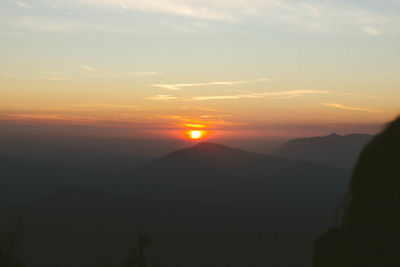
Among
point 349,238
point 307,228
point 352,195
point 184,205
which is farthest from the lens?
point 184,205

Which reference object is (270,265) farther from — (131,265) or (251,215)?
(131,265)

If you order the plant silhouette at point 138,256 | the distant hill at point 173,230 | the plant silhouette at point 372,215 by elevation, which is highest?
the plant silhouette at point 372,215

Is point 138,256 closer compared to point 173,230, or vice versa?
point 138,256

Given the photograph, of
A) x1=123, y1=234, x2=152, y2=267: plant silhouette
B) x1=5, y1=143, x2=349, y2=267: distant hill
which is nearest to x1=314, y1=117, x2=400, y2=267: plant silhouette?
x1=123, y1=234, x2=152, y2=267: plant silhouette

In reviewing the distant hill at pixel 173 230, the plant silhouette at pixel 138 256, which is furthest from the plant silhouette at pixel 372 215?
the distant hill at pixel 173 230

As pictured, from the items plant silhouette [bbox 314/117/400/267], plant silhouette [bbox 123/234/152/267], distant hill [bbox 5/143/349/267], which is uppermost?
plant silhouette [bbox 314/117/400/267]

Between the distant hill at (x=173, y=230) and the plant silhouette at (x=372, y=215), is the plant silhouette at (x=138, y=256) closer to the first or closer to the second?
the plant silhouette at (x=372, y=215)

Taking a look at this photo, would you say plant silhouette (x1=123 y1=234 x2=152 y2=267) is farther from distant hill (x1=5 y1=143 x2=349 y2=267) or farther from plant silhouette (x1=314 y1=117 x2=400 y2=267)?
distant hill (x1=5 y1=143 x2=349 y2=267)

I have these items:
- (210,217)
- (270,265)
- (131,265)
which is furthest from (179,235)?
(131,265)

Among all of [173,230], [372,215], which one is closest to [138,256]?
[372,215]

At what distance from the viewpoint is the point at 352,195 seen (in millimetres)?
6055

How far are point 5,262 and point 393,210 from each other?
5997mm

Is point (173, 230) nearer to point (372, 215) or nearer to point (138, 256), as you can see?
point (138, 256)

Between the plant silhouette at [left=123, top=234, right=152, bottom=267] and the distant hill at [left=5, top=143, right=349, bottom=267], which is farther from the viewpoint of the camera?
the distant hill at [left=5, top=143, right=349, bottom=267]
